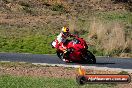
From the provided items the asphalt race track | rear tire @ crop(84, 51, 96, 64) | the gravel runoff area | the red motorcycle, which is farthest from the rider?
the gravel runoff area

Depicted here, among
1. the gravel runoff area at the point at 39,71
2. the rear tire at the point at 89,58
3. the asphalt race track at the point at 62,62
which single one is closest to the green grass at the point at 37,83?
the gravel runoff area at the point at 39,71

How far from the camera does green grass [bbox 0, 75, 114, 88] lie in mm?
14867

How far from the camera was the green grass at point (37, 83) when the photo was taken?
14867mm

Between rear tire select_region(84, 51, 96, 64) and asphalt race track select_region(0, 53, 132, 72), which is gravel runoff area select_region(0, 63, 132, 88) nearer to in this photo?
asphalt race track select_region(0, 53, 132, 72)

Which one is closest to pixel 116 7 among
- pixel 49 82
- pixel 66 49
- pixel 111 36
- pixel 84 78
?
pixel 111 36

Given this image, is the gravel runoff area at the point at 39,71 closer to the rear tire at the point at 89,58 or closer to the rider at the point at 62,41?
the rider at the point at 62,41

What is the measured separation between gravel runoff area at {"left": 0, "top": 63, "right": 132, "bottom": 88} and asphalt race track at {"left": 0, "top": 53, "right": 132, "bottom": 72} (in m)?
1.25

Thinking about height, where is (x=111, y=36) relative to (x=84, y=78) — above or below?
below

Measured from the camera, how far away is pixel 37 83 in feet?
50.8

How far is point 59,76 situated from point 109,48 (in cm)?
898

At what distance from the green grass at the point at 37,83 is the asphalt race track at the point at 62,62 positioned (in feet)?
15.0

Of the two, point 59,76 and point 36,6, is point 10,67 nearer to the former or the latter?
point 59,76

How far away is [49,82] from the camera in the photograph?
1577 centimetres

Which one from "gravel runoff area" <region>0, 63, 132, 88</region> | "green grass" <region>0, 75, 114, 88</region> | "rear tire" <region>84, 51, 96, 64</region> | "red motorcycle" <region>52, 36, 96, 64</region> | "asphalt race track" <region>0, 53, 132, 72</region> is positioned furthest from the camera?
"rear tire" <region>84, 51, 96, 64</region>
